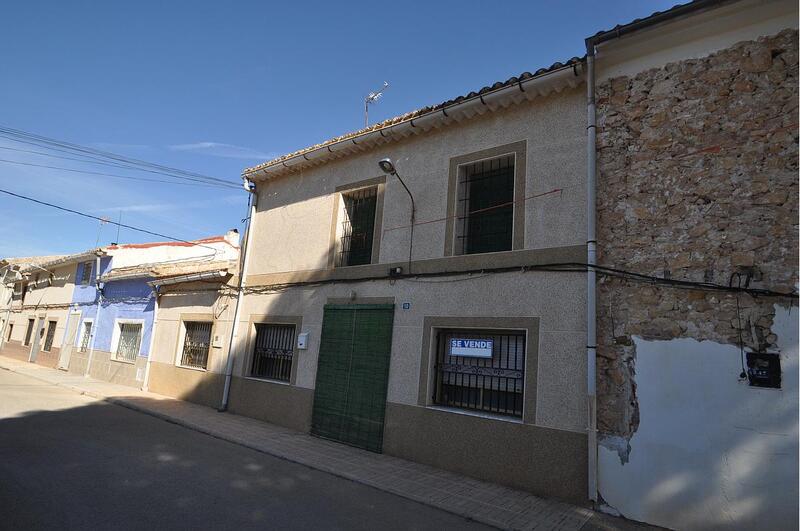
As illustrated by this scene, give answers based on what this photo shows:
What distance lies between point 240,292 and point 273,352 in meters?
1.75

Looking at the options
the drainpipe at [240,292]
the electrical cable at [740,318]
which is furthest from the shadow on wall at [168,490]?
the electrical cable at [740,318]

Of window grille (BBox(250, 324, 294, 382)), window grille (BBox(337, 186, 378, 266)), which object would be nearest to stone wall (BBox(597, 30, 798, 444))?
window grille (BBox(337, 186, 378, 266))

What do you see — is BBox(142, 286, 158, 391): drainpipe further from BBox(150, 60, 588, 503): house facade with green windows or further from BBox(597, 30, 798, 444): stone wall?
BBox(597, 30, 798, 444): stone wall

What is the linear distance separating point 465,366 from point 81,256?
17.8 meters

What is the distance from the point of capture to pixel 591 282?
17.9 feet

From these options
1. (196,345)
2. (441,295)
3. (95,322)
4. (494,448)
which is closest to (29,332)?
(95,322)

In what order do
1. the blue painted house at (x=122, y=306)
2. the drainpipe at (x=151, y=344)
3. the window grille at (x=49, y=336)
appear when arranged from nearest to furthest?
1. the drainpipe at (x=151, y=344)
2. the blue painted house at (x=122, y=306)
3. the window grille at (x=49, y=336)

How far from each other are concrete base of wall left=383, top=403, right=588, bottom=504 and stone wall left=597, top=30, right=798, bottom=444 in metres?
0.65

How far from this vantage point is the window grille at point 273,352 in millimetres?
9188

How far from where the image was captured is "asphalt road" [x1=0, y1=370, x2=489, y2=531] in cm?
421

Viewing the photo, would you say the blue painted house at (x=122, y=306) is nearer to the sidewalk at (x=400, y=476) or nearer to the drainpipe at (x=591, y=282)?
the sidewalk at (x=400, y=476)

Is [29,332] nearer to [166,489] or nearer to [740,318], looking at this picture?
[166,489]

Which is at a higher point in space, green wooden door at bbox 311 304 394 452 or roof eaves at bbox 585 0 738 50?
roof eaves at bbox 585 0 738 50

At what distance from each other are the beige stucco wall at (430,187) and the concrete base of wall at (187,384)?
2902mm
